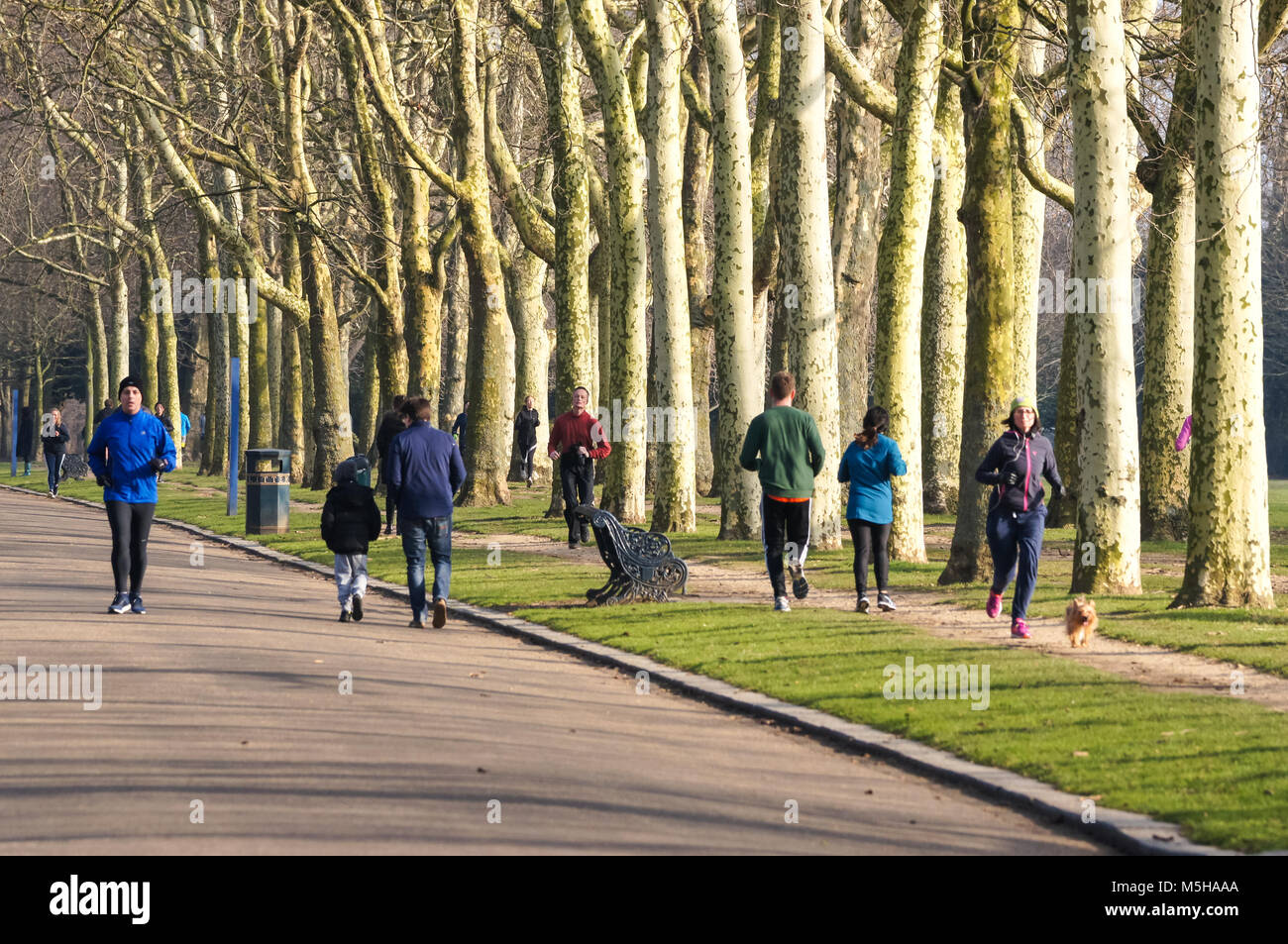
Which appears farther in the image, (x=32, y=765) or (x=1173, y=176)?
(x=1173, y=176)

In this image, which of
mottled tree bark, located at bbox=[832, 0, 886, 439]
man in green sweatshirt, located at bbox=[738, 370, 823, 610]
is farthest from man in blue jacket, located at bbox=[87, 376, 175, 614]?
mottled tree bark, located at bbox=[832, 0, 886, 439]

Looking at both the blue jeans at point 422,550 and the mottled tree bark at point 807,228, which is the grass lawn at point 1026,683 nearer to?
the blue jeans at point 422,550

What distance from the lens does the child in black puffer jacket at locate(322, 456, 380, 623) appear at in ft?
52.9

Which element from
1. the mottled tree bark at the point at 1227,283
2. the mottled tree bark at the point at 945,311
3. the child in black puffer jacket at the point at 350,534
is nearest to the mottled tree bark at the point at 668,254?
the mottled tree bark at the point at 945,311

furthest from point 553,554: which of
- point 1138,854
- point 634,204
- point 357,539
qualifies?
point 1138,854

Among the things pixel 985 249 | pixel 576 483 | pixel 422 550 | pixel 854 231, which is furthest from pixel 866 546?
pixel 854 231

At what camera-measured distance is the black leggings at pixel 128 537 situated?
51.9ft

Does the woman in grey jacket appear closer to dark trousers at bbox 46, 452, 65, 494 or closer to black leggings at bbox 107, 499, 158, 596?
black leggings at bbox 107, 499, 158, 596

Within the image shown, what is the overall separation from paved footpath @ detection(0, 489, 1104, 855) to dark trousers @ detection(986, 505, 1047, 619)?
147 inches

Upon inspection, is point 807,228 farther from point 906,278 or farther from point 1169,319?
point 1169,319

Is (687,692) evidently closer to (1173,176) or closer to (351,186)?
(1173,176)

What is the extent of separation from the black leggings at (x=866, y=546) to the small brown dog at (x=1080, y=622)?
9.23ft

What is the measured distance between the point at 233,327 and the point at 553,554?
26499mm
